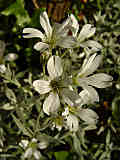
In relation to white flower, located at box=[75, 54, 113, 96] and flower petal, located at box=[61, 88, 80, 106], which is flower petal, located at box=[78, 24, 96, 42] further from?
flower petal, located at box=[61, 88, 80, 106]

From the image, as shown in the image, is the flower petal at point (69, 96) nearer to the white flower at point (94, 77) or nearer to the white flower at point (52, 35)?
the white flower at point (94, 77)

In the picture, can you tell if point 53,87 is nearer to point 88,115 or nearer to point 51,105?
point 51,105

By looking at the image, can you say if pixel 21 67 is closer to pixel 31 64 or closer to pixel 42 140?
pixel 31 64

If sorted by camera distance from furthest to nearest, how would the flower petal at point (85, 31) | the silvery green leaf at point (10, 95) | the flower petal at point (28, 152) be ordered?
1. the silvery green leaf at point (10, 95)
2. the flower petal at point (28, 152)
3. the flower petal at point (85, 31)

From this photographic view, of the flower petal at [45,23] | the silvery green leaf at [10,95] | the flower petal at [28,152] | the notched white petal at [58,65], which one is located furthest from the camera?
the silvery green leaf at [10,95]

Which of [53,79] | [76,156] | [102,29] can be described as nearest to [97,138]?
[76,156]

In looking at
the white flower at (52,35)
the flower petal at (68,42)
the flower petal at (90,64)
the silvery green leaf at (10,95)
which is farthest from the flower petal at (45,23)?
the silvery green leaf at (10,95)
